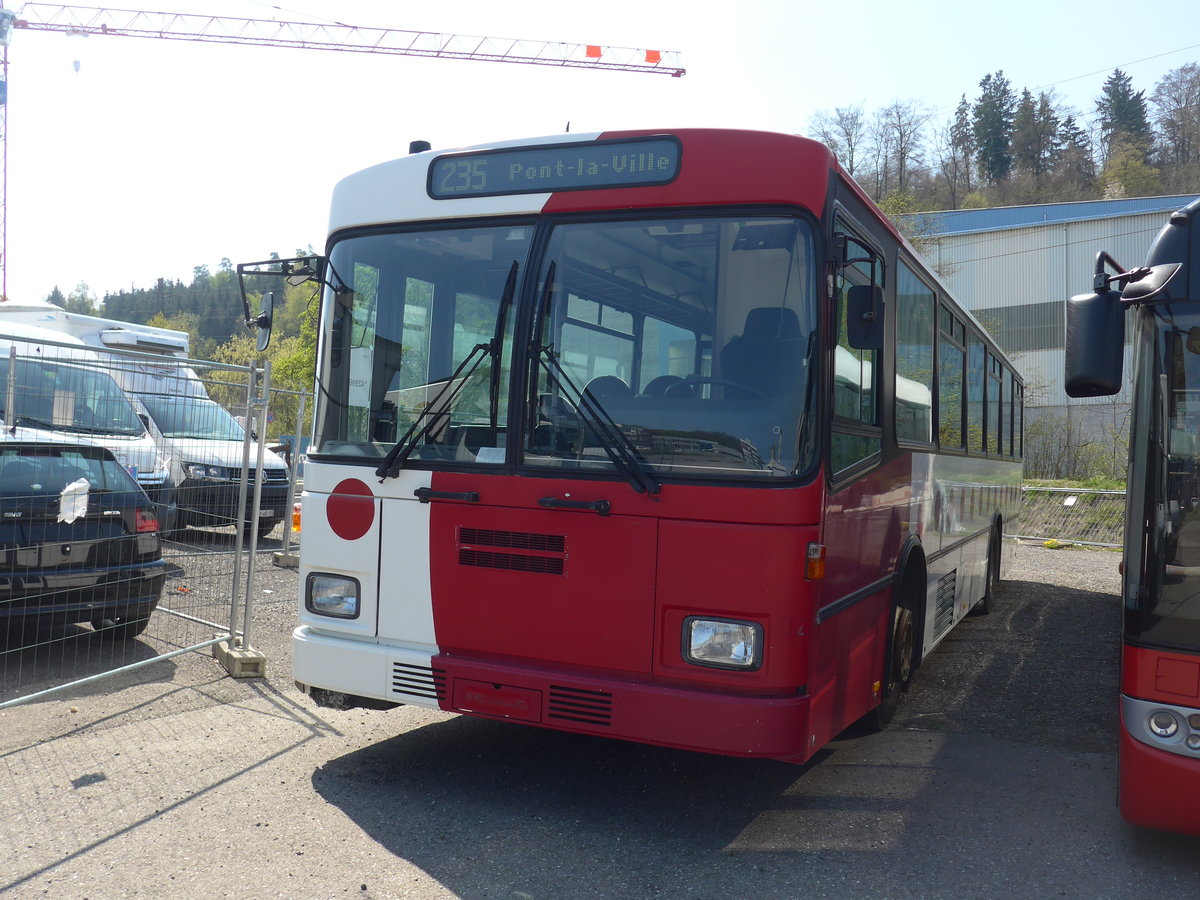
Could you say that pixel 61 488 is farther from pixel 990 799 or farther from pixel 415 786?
pixel 990 799

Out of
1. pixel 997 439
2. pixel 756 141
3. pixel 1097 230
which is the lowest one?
pixel 997 439

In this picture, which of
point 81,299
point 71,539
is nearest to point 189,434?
point 71,539

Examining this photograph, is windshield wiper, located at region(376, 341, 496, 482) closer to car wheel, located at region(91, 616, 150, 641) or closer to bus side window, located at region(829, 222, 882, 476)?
bus side window, located at region(829, 222, 882, 476)

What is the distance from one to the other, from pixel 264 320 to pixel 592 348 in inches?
88.7

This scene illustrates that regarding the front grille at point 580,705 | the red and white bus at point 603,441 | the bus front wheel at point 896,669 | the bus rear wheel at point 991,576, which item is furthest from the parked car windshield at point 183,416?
the bus rear wheel at point 991,576

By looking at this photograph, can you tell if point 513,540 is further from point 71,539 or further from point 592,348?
point 71,539

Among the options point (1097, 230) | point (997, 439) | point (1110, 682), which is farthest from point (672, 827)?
point (1097, 230)

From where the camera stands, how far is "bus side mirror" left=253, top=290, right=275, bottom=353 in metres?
5.72

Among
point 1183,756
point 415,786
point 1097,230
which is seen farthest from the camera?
point 1097,230

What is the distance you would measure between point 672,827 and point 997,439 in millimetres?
7811

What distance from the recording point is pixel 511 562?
4684 mm

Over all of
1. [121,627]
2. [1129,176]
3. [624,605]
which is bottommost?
[121,627]

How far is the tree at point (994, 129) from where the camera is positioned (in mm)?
75500

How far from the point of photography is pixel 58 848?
4.23m
